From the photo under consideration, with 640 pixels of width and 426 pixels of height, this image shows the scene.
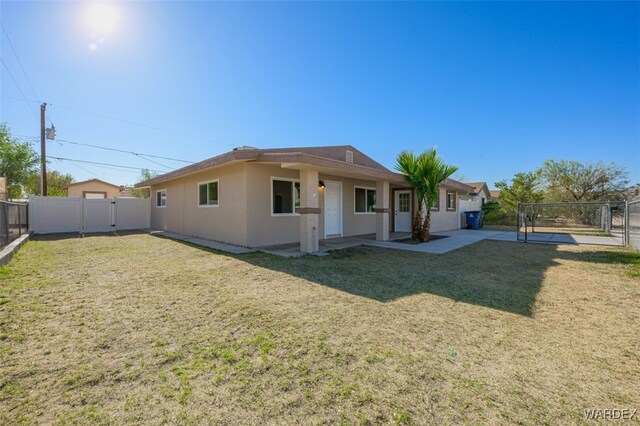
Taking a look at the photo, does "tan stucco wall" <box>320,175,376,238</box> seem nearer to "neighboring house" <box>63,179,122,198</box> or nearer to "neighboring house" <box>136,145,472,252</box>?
"neighboring house" <box>136,145,472,252</box>

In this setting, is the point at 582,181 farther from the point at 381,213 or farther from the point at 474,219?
the point at 381,213

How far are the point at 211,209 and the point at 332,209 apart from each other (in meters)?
4.63

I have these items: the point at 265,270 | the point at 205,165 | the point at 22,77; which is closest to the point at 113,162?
the point at 22,77

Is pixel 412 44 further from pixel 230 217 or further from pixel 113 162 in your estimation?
pixel 113 162

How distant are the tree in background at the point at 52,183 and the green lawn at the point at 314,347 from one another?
29077mm

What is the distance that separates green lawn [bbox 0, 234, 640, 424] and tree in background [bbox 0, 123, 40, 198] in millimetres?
26457

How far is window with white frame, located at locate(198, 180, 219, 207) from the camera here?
33.9 feet

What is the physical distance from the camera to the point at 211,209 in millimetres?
10508

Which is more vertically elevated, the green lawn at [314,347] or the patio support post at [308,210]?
the patio support post at [308,210]

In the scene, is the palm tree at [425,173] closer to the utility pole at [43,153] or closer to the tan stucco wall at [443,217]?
the tan stucco wall at [443,217]

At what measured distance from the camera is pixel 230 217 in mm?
9406

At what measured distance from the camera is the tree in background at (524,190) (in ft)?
68.1

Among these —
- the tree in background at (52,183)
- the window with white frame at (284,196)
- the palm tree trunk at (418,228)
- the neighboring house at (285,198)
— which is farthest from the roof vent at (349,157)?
the tree in background at (52,183)

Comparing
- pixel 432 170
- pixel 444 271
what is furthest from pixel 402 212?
pixel 444 271
